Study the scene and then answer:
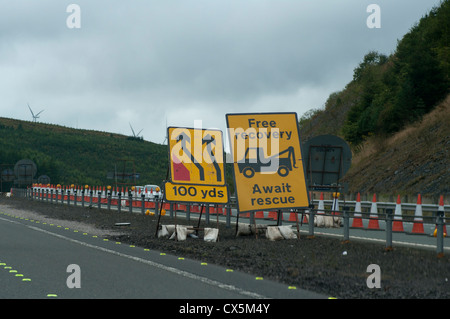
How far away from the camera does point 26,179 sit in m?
83.4

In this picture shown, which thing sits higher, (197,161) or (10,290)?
(197,161)

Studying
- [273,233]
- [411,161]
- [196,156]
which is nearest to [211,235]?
[273,233]

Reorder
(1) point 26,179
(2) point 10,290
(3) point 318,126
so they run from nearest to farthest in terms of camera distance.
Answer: (2) point 10,290 < (3) point 318,126 < (1) point 26,179

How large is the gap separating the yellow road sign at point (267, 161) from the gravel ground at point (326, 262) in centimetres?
95

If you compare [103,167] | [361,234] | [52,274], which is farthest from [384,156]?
[103,167]

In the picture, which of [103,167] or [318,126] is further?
[103,167]

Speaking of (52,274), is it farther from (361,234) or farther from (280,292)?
(361,234)

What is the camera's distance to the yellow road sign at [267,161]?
16.0 m

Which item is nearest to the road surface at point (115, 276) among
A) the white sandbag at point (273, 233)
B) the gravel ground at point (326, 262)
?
the gravel ground at point (326, 262)

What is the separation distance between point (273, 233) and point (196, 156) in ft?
9.45

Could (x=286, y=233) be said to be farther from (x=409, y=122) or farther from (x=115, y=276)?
(x=409, y=122)

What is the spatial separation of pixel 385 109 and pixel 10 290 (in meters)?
44.9

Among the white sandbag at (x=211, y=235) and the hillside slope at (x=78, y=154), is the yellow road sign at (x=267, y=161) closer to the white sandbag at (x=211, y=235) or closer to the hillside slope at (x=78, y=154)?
the white sandbag at (x=211, y=235)

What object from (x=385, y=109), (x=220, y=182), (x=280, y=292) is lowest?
(x=280, y=292)
